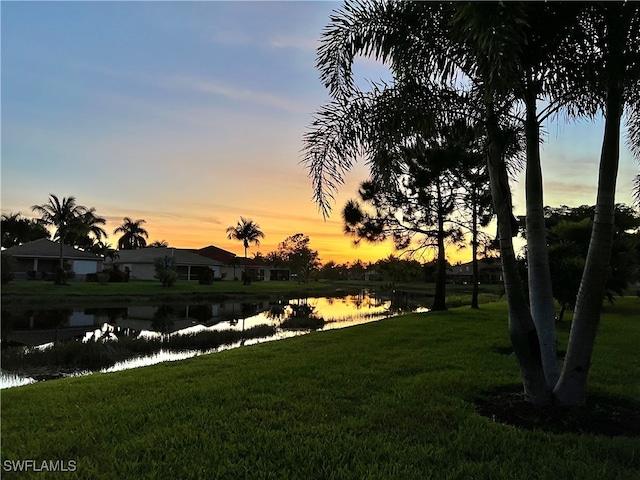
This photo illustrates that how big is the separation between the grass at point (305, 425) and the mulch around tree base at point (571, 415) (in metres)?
0.22

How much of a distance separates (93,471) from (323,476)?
1812 millimetres

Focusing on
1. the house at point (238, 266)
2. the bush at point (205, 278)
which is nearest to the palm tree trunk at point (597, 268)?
the bush at point (205, 278)

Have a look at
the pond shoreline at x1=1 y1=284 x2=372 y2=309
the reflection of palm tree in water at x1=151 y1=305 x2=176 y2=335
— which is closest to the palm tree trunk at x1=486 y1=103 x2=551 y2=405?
the reflection of palm tree in water at x1=151 y1=305 x2=176 y2=335

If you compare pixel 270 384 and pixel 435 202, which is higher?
pixel 435 202

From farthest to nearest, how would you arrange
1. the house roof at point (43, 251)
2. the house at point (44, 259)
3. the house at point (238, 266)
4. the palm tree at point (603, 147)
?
the house at point (238, 266) → the house roof at point (43, 251) → the house at point (44, 259) → the palm tree at point (603, 147)

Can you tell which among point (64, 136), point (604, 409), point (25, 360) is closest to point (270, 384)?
point (604, 409)

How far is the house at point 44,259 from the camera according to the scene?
36.2 metres

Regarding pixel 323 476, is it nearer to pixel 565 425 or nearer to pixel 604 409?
pixel 565 425

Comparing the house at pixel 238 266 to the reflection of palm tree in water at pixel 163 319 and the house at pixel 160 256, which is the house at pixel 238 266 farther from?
the reflection of palm tree in water at pixel 163 319

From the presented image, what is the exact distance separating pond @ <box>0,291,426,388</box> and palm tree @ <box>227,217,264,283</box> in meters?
28.2

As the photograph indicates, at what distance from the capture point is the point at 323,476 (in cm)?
329

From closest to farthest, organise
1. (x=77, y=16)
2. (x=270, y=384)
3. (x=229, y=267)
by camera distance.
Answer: (x=270, y=384) → (x=77, y=16) → (x=229, y=267)

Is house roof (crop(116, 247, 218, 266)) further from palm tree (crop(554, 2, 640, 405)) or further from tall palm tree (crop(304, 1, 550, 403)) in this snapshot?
palm tree (crop(554, 2, 640, 405))

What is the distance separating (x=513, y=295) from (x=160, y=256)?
45.6m
